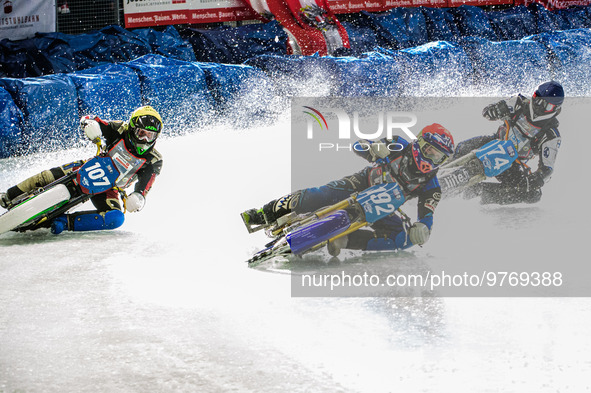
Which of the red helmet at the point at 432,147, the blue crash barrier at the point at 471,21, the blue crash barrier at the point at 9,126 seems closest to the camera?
the red helmet at the point at 432,147

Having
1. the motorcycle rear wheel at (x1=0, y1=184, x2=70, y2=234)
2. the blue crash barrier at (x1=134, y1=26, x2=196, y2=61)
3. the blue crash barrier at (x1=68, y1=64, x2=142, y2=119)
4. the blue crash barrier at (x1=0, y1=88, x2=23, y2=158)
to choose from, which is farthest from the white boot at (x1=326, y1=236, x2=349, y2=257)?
the blue crash barrier at (x1=134, y1=26, x2=196, y2=61)

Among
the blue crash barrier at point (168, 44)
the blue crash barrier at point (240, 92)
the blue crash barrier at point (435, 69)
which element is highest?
the blue crash barrier at point (168, 44)

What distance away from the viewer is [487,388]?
244cm

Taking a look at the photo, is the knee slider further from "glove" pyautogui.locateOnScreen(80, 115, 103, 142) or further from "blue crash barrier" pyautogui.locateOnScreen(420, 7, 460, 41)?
"blue crash barrier" pyautogui.locateOnScreen(420, 7, 460, 41)

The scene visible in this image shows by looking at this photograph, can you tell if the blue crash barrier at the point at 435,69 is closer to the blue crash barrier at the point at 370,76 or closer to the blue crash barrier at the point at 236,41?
the blue crash barrier at the point at 370,76

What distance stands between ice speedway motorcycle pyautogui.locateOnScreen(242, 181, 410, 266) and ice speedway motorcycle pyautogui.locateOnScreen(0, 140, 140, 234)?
1393 mm

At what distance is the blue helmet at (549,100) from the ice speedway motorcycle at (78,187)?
8.65ft

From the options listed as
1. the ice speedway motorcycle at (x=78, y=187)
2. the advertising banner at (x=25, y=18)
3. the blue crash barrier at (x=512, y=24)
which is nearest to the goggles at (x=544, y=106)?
the ice speedway motorcycle at (x=78, y=187)

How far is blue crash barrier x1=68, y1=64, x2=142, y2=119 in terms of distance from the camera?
Answer: 25.1 feet

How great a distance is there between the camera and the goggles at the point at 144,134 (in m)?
4.82

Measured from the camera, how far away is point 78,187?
15.9 ft

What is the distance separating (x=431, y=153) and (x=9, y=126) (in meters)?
4.79

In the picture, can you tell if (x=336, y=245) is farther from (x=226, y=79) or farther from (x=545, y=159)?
(x=226, y=79)

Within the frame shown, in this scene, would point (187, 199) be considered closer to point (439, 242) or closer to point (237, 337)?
point (439, 242)
